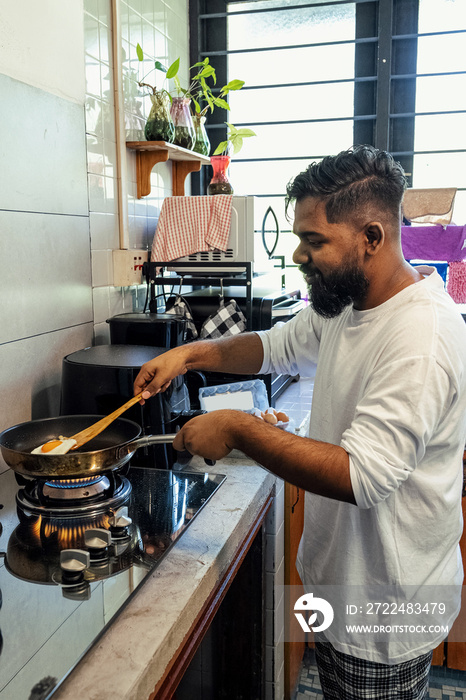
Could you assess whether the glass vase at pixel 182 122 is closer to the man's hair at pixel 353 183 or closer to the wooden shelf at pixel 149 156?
the wooden shelf at pixel 149 156

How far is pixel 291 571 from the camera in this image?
6.24 ft

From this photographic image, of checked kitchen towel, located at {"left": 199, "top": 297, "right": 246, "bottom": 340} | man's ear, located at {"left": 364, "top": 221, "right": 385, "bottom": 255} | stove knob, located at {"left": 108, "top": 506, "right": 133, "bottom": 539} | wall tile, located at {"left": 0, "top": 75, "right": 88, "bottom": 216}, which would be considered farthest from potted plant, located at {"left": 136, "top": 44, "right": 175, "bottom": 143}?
stove knob, located at {"left": 108, "top": 506, "right": 133, "bottom": 539}

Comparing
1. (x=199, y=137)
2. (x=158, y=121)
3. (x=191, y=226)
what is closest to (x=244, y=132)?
(x=199, y=137)

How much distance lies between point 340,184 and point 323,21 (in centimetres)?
209

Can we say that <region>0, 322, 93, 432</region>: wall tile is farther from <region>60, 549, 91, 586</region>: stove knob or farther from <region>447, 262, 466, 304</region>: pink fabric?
<region>447, 262, 466, 304</region>: pink fabric

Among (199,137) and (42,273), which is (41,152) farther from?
(199,137)

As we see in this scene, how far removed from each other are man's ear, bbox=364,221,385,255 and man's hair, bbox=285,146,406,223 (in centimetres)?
3

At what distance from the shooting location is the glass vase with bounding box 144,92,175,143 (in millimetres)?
2145

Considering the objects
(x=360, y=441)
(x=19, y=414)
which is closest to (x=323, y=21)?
(x=19, y=414)

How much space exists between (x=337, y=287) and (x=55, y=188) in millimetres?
922

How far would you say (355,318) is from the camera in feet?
3.88

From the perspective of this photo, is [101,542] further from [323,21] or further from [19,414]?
[323,21]

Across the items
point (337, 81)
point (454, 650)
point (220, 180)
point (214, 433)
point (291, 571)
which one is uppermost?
point (337, 81)

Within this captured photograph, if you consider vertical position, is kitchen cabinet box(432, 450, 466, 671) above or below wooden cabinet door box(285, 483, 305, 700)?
below
